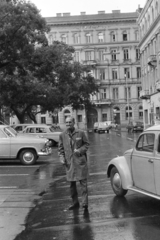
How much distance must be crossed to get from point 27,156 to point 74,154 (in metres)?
8.14

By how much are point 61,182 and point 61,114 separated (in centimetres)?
6896

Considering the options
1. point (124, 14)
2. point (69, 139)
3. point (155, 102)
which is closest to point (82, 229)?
point (69, 139)

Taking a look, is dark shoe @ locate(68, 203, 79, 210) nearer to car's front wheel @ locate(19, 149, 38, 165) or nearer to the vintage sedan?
the vintage sedan

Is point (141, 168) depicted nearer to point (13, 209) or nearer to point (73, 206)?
point (73, 206)

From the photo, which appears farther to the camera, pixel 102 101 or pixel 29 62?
pixel 102 101

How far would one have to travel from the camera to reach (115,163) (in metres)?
7.86

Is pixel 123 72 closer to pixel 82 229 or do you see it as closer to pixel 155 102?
pixel 155 102

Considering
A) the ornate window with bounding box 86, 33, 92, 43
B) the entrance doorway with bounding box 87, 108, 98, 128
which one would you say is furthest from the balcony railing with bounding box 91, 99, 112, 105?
the ornate window with bounding box 86, 33, 92, 43

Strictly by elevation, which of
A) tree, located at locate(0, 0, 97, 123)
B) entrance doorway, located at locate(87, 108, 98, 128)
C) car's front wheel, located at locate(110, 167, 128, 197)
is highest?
tree, located at locate(0, 0, 97, 123)

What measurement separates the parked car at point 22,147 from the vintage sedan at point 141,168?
674 cm

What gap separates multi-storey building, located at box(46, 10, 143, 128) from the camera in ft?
260

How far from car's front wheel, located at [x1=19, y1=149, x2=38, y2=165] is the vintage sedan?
694cm

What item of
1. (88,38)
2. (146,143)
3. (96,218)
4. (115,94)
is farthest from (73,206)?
(88,38)

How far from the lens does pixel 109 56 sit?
7994 centimetres
